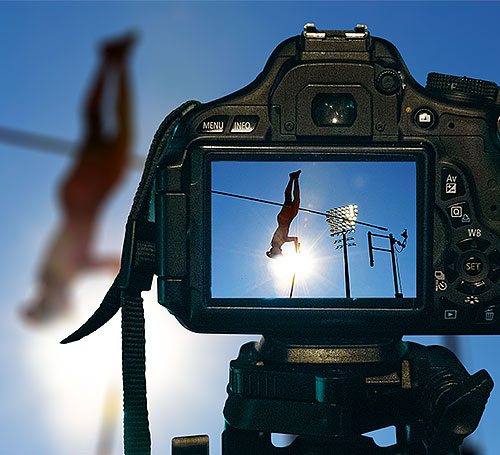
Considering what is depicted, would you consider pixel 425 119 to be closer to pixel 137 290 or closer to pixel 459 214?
pixel 459 214

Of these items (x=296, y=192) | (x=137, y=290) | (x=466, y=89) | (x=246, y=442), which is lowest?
(x=246, y=442)

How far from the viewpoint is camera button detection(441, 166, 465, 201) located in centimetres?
81

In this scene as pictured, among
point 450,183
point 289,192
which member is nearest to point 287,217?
point 289,192

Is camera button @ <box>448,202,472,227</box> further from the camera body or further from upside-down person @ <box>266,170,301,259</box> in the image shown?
upside-down person @ <box>266,170,301,259</box>

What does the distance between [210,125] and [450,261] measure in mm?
293

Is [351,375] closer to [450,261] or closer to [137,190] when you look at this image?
[450,261]

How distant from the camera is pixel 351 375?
80 centimetres

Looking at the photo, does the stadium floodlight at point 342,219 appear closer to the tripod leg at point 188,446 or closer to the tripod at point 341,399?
the tripod at point 341,399

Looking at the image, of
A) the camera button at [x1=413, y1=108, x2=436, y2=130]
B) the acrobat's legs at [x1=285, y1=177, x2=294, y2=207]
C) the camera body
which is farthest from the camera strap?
the camera button at [x1=413, y1=108, x2=436, y2=130]

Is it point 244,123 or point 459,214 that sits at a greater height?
point 244,123

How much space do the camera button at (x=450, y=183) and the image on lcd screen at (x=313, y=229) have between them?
0.03 metres

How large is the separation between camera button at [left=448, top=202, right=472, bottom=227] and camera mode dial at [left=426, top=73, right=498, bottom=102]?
4.5 inches

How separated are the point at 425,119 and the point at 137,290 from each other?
0.36m

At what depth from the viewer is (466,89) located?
83 cm
